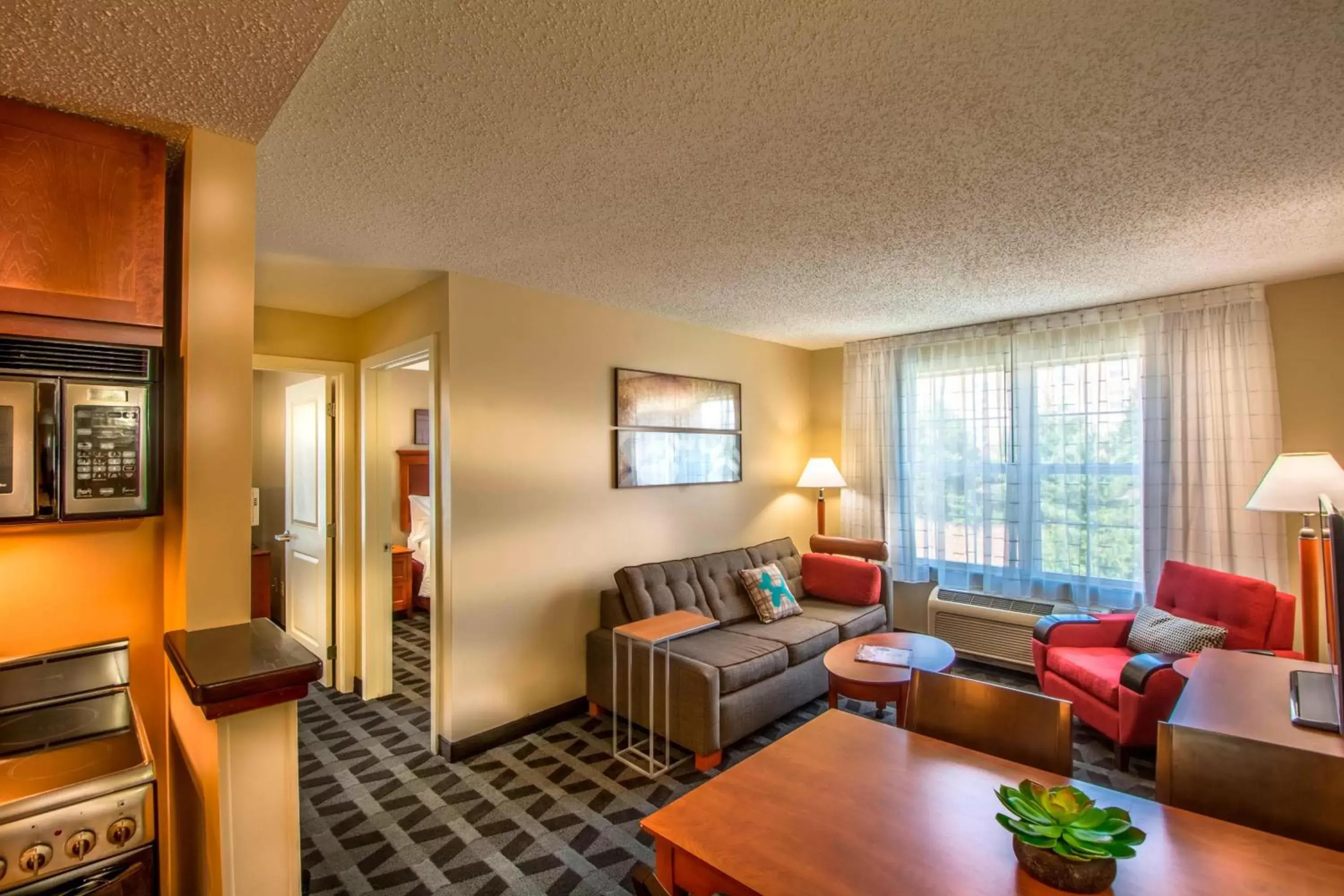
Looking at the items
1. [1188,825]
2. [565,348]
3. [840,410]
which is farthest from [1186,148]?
[840,410]

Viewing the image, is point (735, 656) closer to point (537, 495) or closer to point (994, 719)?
point (537, 495)

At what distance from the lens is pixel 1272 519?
336 centimetres

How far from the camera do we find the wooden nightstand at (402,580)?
5465mm

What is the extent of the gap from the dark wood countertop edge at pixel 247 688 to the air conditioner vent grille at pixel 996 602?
4.28 meters

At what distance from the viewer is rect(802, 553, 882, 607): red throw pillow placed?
4.35m

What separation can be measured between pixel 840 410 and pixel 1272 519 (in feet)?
9.45

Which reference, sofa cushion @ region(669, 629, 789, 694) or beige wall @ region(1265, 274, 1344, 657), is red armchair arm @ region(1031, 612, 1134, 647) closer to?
beige wall @ region(1265, 274, 1344, 657)

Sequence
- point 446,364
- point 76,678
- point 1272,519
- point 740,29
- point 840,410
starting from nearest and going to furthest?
point 740,29, point 76,678, point 446,364, point 1272,519, point 840,410

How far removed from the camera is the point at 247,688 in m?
1.25

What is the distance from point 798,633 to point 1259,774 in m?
2.45

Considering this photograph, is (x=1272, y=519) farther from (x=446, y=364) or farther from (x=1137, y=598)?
(x=446, y=364)

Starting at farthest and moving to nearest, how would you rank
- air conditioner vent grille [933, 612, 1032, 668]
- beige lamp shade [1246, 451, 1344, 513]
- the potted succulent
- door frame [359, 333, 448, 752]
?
air conditioner vent grille [933, 612, 1032, 668] → door frame [359, 333, 448, 752] → beige lamp shade [1246, 451, 1344, 513] → the potted succulent

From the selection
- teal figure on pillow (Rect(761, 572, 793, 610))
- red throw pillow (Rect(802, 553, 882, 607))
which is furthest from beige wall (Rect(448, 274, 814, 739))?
red throw pillow (Rect(802, 553, 882, 607))

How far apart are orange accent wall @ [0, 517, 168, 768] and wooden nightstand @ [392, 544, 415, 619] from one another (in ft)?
12.6
